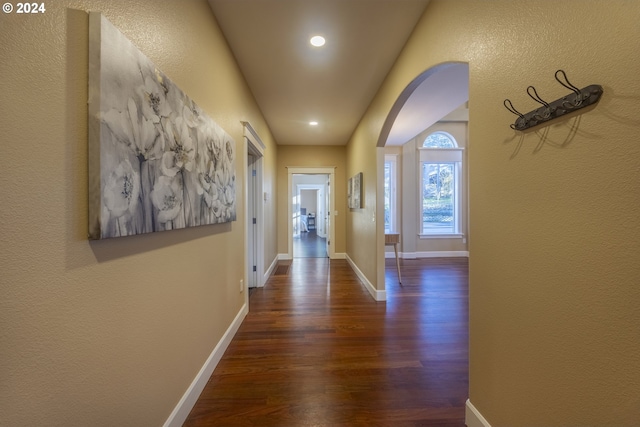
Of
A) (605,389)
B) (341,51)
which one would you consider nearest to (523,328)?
(605,389)

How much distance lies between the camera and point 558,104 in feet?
2.79

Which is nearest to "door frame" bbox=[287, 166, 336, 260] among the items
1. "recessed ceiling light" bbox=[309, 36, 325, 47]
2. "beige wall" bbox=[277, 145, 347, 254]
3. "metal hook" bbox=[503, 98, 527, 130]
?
"beige wall" bbox=[277, 145, 347, 254]

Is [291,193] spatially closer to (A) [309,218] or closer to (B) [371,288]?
(B) [371,288]

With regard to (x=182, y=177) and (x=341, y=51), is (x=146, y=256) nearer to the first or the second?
(x=182, y=177)

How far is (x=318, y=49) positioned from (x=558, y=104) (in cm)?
196

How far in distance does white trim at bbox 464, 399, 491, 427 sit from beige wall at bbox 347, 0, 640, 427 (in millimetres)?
36

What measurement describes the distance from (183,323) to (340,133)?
166 inches

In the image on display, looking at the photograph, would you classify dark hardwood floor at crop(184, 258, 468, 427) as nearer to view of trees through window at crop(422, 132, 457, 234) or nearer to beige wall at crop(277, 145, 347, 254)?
beige wall at crop(277, 145, 347, 254)

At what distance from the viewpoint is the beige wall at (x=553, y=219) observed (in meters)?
0.70

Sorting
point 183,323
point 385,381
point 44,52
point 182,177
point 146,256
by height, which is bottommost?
point 385,381

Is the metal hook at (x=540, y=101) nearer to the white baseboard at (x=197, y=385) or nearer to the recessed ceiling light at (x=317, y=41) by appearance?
the recessed ceiling light at (x=317, y=41)

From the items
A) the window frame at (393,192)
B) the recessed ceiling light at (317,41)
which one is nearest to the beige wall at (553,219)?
the recessed ceiling light at (317,41)

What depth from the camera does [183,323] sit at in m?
1.37

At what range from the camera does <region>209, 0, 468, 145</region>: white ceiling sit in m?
1.77
